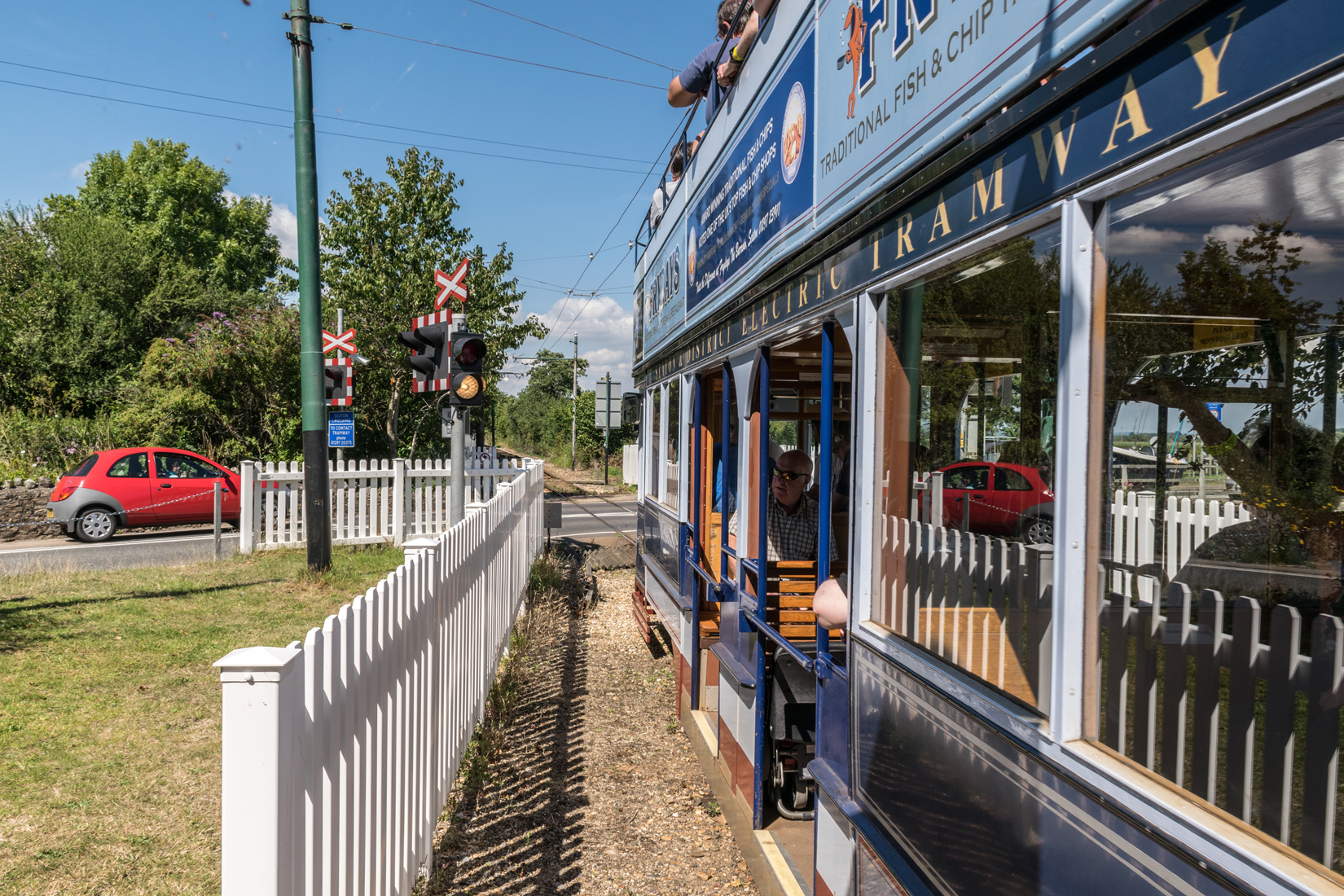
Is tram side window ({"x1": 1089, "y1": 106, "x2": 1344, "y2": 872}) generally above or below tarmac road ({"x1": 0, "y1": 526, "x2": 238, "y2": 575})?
above

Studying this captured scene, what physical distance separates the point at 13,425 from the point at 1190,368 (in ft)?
72.5

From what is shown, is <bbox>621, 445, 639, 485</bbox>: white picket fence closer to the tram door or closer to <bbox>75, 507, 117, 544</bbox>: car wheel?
<bbox>75, 507, 117, 544</bbox>: car wheel

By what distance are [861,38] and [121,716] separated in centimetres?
545

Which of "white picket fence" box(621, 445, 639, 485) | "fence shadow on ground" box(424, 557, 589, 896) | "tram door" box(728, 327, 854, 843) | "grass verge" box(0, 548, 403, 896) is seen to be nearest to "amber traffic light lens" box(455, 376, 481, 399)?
"fence shadow on ground" box(424, 557, 589, 896)

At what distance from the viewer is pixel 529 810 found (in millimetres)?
4535

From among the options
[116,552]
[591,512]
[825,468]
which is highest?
[825,468]

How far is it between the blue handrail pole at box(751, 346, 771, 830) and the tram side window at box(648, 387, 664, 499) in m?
3.40

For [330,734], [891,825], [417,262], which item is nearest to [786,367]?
[891,825]

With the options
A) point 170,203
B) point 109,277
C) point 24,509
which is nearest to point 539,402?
point 170,203

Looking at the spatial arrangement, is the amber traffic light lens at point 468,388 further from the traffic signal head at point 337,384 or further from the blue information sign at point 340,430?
the blue information sign at point 340,430

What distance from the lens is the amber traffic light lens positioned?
6332mm

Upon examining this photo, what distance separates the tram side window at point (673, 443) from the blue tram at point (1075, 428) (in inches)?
123

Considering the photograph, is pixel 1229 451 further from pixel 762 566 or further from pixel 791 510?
pixel 791 510

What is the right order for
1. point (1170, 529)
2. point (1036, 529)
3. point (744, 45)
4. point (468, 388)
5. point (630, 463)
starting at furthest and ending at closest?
point (630, 463), point (468, 388), point (744, 45), point (1170, 529), point (1036, 529)
